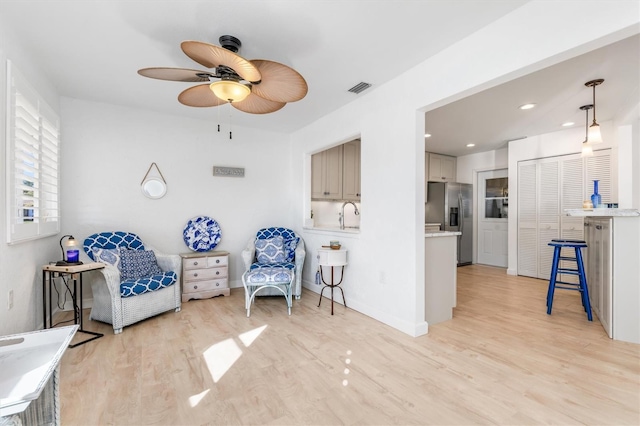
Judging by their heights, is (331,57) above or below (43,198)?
above

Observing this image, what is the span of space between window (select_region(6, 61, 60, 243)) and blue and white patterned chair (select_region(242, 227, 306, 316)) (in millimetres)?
1900

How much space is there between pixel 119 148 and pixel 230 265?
2.11 metres

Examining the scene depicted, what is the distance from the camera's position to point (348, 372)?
2123mm

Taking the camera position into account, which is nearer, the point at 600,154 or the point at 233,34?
the point at 233,34

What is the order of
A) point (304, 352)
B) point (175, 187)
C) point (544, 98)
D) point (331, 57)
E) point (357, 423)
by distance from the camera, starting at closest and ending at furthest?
point (357, 423) < point (304, 352) < point (331, 57) < point (544, 98) < point (175, 187)

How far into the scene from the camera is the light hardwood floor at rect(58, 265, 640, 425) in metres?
1.70

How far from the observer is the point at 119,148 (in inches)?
149

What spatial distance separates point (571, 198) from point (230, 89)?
211 inches

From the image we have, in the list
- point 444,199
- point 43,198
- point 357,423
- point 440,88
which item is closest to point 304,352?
point 357,423

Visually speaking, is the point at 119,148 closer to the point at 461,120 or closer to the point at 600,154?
the point at 461,120

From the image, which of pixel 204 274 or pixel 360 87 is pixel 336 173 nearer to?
pixel 360 87

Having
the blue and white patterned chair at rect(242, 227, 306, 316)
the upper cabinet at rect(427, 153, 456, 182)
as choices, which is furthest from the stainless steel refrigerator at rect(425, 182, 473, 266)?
the blue and white patterned chair at rect(242, 227, 306, 316)

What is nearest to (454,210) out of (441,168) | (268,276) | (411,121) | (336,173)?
(441,168)

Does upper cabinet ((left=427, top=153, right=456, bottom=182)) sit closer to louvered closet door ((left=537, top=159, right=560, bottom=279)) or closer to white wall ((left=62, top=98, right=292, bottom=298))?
louvered closet door ((left=537, top=159, right=560, bottom=279))
